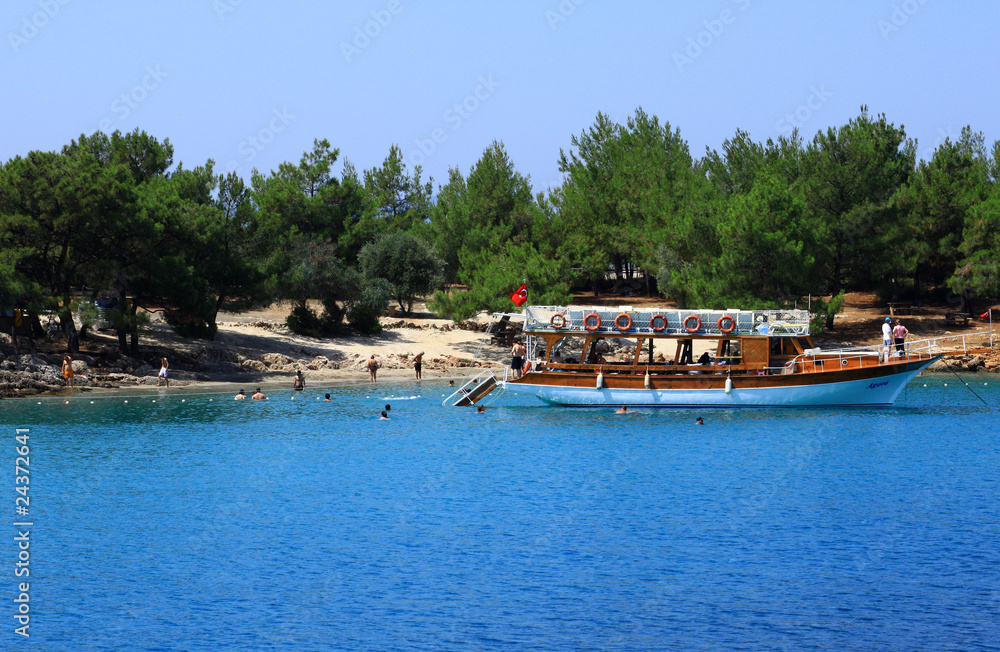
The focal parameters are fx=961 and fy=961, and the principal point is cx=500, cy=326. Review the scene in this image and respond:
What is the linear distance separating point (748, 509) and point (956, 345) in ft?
142

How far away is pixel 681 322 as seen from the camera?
40656 mm

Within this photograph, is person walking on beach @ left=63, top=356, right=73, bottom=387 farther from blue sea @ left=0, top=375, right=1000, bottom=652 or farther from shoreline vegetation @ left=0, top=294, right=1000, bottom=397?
blue sea @ left=0, top=375, right=1000, bottom=652

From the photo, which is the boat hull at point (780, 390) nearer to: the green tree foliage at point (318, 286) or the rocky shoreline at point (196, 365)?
the rocky shoreline at point (196, 365)

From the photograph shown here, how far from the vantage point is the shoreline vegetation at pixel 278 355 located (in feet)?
166

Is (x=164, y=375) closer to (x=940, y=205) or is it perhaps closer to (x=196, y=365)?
(x=196, y=365)

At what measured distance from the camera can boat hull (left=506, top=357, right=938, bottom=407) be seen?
39375 mm

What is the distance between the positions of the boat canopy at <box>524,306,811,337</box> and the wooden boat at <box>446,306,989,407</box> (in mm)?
42

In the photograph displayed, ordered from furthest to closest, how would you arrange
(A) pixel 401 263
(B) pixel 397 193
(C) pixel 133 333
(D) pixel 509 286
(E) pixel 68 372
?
(B) pixel 397 193 → (A) pixel 401 263 → (D) pixel 509 286 → (C) pixel 133 333 → (E) pixel 68 372

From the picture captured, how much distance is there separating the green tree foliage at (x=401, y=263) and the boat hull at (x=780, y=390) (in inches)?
1322

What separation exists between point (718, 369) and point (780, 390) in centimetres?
264

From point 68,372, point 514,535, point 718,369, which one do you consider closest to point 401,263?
point 68,372

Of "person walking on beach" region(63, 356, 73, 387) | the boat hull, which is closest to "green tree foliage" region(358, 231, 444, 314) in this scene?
"person walking on beach" region(63, 356, 73, 387)

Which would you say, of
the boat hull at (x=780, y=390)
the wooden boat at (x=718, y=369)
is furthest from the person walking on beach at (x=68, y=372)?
the boat hull at (x=780, y=390)

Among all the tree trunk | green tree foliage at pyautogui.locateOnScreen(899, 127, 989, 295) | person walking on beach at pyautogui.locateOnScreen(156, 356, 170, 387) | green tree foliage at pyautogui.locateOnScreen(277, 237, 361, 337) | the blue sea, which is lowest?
the blue sea
